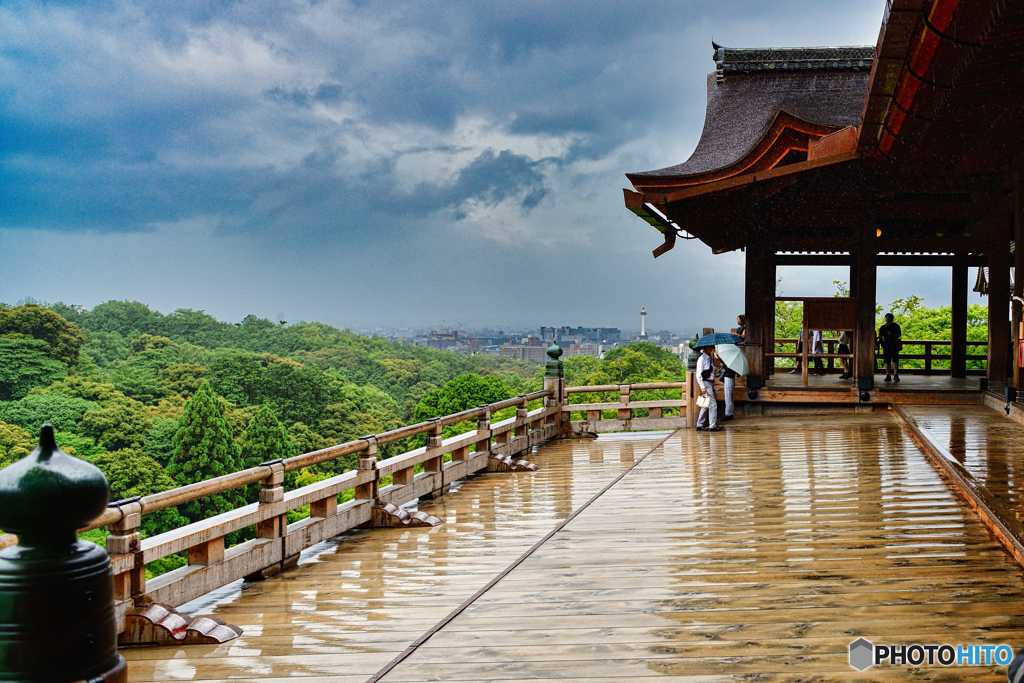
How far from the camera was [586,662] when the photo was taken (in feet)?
10.8

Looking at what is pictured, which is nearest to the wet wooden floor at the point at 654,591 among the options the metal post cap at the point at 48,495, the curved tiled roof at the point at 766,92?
the metal post cap at the point at 48,495

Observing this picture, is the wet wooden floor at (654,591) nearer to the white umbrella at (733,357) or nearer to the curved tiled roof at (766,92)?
the white umbrella at (733,357)

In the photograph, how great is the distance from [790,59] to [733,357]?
530 centimetres

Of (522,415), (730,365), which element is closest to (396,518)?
(522,415)

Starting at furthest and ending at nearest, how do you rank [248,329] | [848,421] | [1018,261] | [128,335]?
1. [248,329]
2. [128,335]
3. [848,421]
4. [1018,261]

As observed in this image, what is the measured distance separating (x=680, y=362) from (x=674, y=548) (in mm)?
54691

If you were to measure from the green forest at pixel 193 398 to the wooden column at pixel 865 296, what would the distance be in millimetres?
25413

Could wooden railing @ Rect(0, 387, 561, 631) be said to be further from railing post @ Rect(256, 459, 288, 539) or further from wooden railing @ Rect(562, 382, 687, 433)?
wooden railing @ Rect(562, 382, 687, 433)

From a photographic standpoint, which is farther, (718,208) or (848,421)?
(718,208)

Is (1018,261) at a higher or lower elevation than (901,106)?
lower

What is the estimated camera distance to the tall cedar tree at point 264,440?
4834 cm

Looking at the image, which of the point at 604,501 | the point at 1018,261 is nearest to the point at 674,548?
the point at 604,501

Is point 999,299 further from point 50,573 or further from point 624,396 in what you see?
point 50,573

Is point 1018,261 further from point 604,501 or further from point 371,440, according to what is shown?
point 371,440
